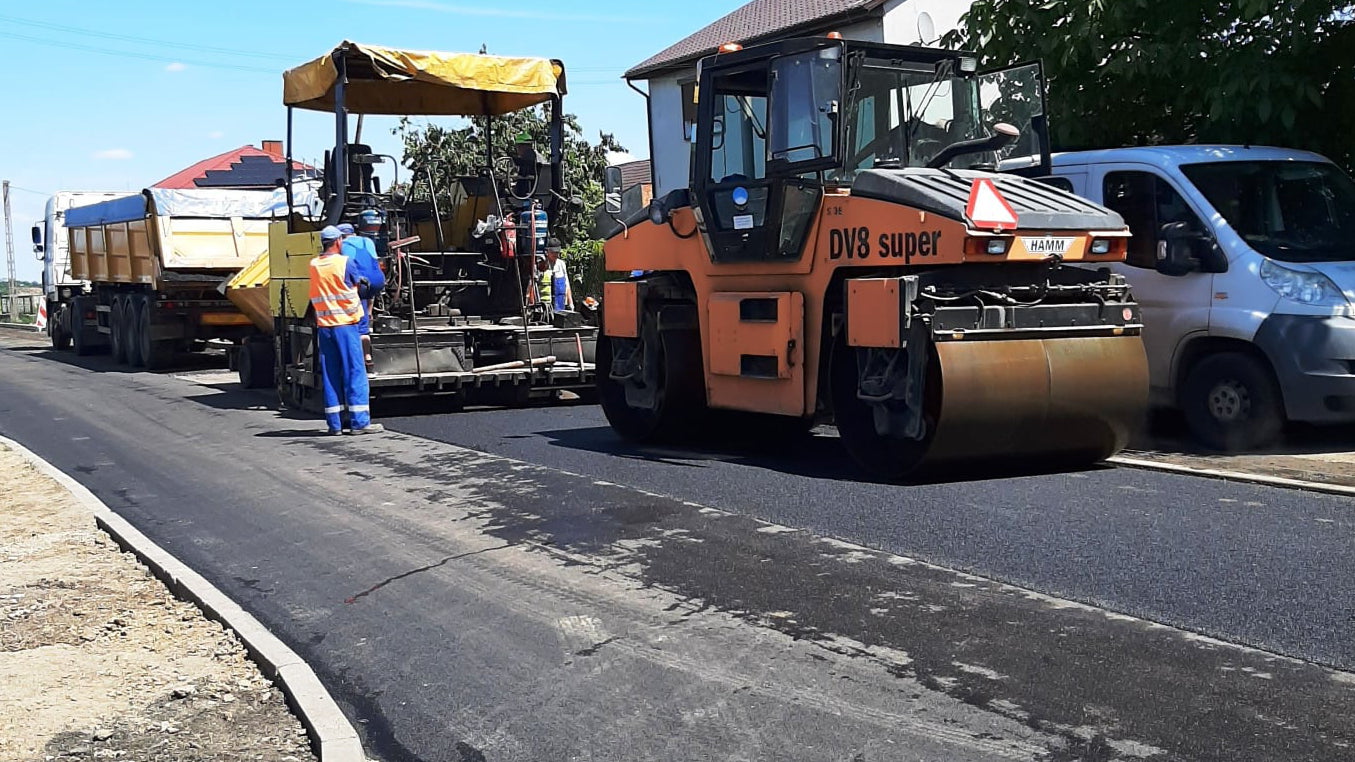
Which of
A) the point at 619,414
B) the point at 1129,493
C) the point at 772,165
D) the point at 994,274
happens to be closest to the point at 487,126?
the point at 619,414

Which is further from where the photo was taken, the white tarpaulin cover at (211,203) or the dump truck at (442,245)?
the white tarpaulin cover at (211,203)

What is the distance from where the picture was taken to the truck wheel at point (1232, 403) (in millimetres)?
9406

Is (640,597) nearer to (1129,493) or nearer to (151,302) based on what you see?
(1129,493)

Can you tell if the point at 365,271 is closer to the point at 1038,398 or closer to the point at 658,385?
the point at 658,385

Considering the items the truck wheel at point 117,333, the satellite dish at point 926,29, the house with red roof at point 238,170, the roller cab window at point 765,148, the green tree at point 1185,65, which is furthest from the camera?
the house with red roof at point 238,170

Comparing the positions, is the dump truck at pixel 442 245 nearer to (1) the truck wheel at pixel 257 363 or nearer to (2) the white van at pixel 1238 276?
(1) the truck wheel at pixel 257 363

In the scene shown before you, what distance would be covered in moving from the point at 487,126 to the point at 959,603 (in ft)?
35.2

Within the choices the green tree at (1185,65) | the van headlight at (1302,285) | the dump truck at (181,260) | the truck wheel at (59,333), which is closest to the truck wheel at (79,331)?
the truck wheel at (59,333)

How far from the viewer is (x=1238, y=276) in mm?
9641

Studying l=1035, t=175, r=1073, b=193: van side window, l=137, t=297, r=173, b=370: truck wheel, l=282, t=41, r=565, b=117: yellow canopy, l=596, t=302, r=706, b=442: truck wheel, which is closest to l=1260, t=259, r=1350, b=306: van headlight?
l=1035, t=175, r=1073, b=193: van side window

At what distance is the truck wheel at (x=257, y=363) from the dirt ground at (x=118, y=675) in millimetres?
8855

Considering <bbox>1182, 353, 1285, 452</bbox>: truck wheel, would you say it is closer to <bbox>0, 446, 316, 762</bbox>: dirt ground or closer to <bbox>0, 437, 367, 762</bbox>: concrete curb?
<bbox>0, 437, 367, 762</bbox>: concrete curb

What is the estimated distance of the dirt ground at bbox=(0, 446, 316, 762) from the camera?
470 cm

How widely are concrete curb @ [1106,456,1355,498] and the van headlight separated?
136cm
